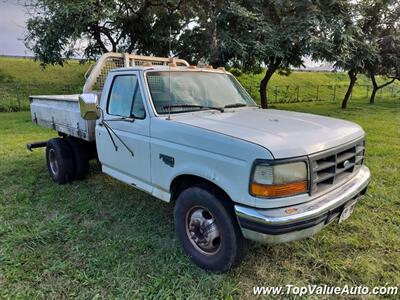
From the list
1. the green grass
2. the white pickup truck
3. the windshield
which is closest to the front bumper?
the white pickup truck

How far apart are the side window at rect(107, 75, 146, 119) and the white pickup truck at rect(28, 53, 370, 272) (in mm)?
12

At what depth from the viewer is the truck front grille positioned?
263cm

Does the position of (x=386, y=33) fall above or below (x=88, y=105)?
above

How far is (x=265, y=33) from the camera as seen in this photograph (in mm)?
12477

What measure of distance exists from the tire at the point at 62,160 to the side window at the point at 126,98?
1.61 m

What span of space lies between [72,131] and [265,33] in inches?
381

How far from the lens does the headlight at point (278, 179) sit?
244 centimetres

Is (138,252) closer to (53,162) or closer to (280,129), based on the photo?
(280,129)

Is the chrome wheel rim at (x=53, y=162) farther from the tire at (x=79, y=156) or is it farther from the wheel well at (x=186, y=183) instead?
the wheel well at (x=186, y=183)

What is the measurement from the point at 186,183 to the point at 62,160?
9.17ft

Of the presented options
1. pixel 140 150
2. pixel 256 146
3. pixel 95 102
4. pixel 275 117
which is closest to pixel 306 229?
pixel 256 146

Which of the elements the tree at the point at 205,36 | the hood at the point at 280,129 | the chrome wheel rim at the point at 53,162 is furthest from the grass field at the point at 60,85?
the hood at the point at 280,129

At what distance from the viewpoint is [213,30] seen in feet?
42.1

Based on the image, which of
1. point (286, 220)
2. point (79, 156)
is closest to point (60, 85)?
point (79, 156)
